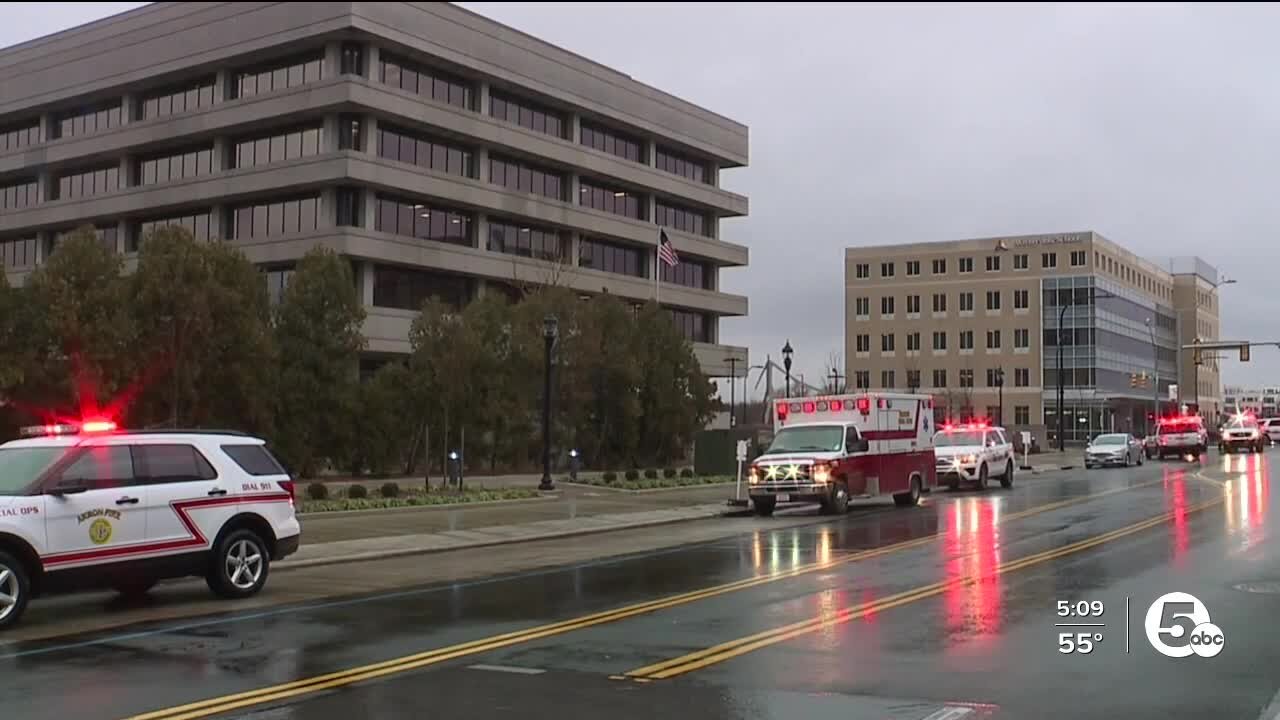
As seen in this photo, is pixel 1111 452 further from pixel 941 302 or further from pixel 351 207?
pixel 941 302

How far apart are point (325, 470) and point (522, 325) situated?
1114 centimetres

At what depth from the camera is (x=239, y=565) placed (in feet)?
45.2

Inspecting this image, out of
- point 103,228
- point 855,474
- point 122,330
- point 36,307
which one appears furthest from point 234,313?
point 103,228

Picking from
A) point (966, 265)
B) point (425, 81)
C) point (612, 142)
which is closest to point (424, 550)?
point (425, 81)

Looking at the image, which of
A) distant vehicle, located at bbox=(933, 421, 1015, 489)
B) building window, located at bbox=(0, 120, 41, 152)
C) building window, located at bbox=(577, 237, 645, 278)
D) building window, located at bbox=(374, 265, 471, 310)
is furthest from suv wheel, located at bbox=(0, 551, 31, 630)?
building window, located at bbox=(0, 120, 41, 152)

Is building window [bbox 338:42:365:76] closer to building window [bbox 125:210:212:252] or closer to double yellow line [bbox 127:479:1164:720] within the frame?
building window [bbox 125:210:212:252]

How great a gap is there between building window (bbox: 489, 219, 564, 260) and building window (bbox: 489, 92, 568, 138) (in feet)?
17.4

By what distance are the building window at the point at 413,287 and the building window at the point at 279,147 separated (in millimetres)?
6282

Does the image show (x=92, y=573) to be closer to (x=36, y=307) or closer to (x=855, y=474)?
(x=855, y=474)

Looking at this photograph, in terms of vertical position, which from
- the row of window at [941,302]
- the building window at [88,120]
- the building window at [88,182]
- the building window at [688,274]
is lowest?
the building window at [688,274]

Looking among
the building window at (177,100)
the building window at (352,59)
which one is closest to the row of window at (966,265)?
the building window at (352,59)

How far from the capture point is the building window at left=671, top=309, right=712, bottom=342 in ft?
245

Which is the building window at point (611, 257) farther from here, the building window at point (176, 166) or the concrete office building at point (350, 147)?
the building window at point (176, 166)

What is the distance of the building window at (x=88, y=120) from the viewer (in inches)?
2468
